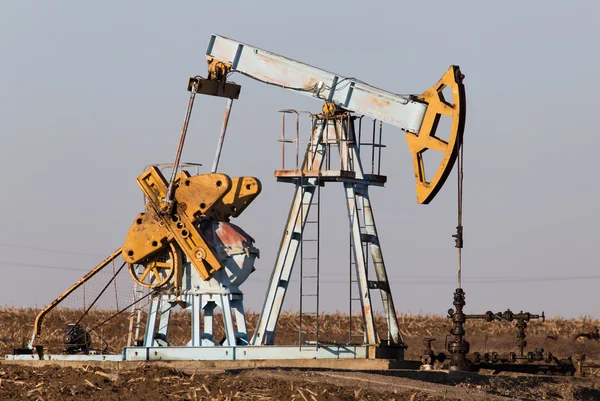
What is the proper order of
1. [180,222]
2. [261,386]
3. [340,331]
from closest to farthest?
[261,386] < [180,222] < [340,331]

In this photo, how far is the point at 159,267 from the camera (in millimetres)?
25625

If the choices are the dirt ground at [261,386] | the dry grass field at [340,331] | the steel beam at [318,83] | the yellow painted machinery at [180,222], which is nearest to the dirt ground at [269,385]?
the dirt ground at [261,386]

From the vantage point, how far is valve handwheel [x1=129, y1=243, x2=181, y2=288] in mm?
25253

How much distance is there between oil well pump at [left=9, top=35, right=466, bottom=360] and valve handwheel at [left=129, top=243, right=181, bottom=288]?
19 millimetres

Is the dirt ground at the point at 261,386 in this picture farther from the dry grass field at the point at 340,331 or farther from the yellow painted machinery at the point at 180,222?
A: the dry grass field at the point at 340,331

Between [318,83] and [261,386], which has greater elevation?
[318,83]

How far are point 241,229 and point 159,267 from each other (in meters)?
1.73

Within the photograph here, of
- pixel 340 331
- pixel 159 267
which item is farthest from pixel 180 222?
pixel 340 331

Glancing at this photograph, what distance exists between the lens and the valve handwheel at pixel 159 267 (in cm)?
2525

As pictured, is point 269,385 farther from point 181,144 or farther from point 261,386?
point 181,144

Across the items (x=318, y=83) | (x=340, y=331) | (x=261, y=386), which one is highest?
(x=318, y=83)

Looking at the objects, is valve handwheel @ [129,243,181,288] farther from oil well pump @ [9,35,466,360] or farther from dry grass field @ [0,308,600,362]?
dry grass field @ [0,308,600,362]

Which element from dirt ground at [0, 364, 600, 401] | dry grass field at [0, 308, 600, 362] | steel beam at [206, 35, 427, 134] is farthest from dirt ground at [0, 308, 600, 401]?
dry grass field at [0, 308, 600, 362]

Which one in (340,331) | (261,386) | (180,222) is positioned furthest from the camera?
(340,331)
